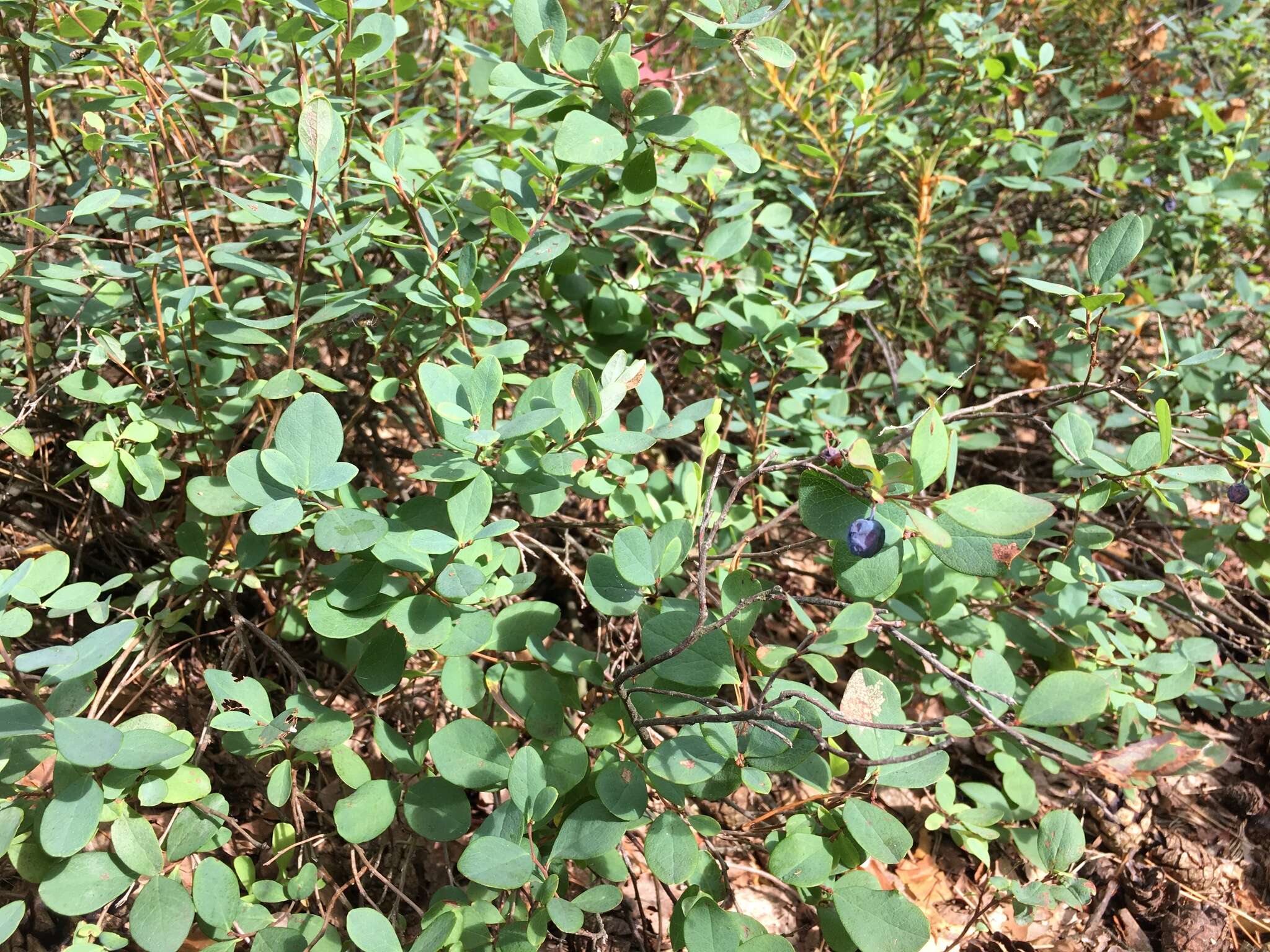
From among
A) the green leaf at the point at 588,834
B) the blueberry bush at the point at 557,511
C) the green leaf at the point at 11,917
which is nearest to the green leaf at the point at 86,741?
the blueberry bush at the point at 557,511

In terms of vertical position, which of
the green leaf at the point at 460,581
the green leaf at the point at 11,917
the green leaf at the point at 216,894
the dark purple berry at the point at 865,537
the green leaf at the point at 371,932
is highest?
the dark purple berry at the point at 865,537

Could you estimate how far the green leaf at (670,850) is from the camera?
920 mm

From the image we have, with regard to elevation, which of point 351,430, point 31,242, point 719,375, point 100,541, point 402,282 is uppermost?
point 402,282

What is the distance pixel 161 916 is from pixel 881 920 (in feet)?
2.57

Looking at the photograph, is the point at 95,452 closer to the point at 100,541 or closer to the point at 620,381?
the point at 100,541

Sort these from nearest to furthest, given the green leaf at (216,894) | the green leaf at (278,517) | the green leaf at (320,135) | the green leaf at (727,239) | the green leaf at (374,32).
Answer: the green leaf at (278,517) → the green leaf at (216,894) → the green leaf at (320,135) → the green leaf at (374,32) → the green leaf at (727,239)

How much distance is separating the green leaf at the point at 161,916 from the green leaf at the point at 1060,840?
3.45 feet

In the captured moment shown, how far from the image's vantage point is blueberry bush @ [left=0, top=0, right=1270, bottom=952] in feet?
3.13

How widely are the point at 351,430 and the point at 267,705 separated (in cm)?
63

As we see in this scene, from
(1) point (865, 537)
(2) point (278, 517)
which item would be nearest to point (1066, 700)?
(1) point (865, 537)

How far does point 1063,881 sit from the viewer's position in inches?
46.4

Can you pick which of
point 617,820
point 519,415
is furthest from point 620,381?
point 617,820

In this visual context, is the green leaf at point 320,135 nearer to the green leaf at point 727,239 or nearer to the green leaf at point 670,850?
the green leaf at point 727,239

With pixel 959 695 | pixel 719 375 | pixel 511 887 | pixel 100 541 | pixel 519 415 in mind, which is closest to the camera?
pixel 511 887
